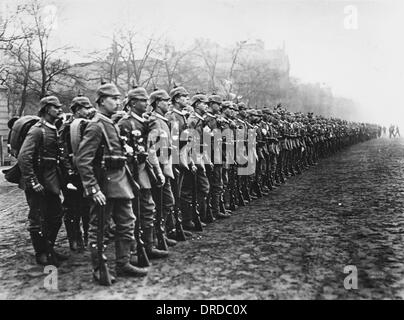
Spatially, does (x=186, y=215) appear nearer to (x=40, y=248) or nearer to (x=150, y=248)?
(x=150, y=248)

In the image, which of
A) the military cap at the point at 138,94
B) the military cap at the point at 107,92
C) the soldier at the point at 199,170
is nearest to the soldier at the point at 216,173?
the soldier at the point at 199,170

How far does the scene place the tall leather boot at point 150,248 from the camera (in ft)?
19.4

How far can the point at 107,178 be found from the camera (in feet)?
16.7

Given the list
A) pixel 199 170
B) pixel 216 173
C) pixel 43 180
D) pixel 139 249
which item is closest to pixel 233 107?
pixel 216 173

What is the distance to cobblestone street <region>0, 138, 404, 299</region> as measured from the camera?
187 inches

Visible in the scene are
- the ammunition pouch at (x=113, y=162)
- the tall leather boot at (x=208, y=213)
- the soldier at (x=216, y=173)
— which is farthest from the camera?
the soldier at (x=216, y=173)

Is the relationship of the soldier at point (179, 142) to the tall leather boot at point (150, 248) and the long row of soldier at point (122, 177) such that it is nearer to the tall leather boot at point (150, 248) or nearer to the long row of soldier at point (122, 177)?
the long row of soldier at point (122, 177)

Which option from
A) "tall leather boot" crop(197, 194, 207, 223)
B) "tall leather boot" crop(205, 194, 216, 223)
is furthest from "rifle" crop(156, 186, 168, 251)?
"tall leather boot" crop(205, 194, 216, 223)

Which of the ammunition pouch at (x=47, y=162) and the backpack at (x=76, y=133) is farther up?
the backpack at (x=76, y=133)

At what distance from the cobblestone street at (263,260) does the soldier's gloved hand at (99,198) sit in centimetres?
89

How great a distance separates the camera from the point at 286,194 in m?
11.9
